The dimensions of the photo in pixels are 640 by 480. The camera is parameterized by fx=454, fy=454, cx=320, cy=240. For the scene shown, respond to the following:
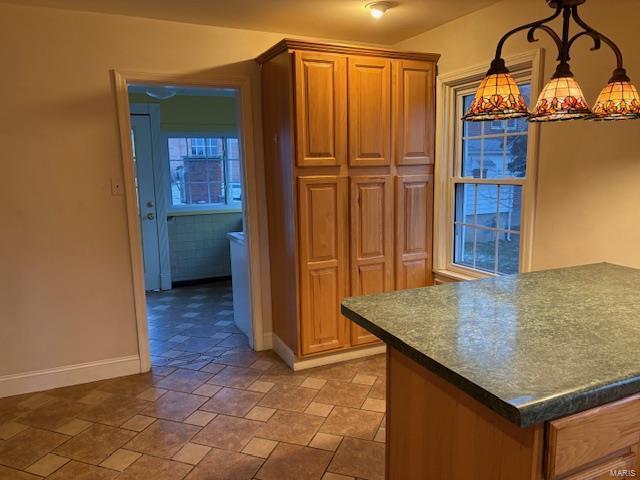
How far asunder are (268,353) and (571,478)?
2616mm

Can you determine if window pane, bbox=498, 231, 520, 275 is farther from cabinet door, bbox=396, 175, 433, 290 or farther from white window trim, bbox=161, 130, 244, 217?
white window trim, bbox=161, 130, 244, 217

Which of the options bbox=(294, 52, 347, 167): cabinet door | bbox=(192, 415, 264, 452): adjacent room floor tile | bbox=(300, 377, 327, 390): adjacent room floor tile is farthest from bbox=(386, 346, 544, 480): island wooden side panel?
bbox=(294, 52, 347, 167): cabinet door

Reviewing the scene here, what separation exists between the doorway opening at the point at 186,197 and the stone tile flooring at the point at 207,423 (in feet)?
4.30

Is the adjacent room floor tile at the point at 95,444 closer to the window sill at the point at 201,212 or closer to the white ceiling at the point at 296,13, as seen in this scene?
the white ceiling at the point at 296,13

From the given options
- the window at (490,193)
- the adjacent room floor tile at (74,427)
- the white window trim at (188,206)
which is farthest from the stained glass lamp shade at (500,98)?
the white window trim at (188,206)

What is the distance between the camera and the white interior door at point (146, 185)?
16.9 ft

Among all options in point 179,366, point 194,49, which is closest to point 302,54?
point 194,49

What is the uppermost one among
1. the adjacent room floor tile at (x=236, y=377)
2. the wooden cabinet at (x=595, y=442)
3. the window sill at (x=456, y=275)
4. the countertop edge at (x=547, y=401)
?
the countertop edge at (x=547, y=401)

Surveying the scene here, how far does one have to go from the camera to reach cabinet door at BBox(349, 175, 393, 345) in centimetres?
315

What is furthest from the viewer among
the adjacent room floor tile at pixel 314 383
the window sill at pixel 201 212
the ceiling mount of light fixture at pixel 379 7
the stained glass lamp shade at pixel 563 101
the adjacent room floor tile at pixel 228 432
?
the window sill at pixel 201 212

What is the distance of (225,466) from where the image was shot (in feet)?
7.18

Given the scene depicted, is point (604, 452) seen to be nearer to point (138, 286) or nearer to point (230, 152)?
point (138, 286)

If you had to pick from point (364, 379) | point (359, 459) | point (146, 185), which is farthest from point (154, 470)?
point (146, 185)

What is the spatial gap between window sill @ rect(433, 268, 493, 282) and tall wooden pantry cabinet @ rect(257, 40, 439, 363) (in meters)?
0.15
